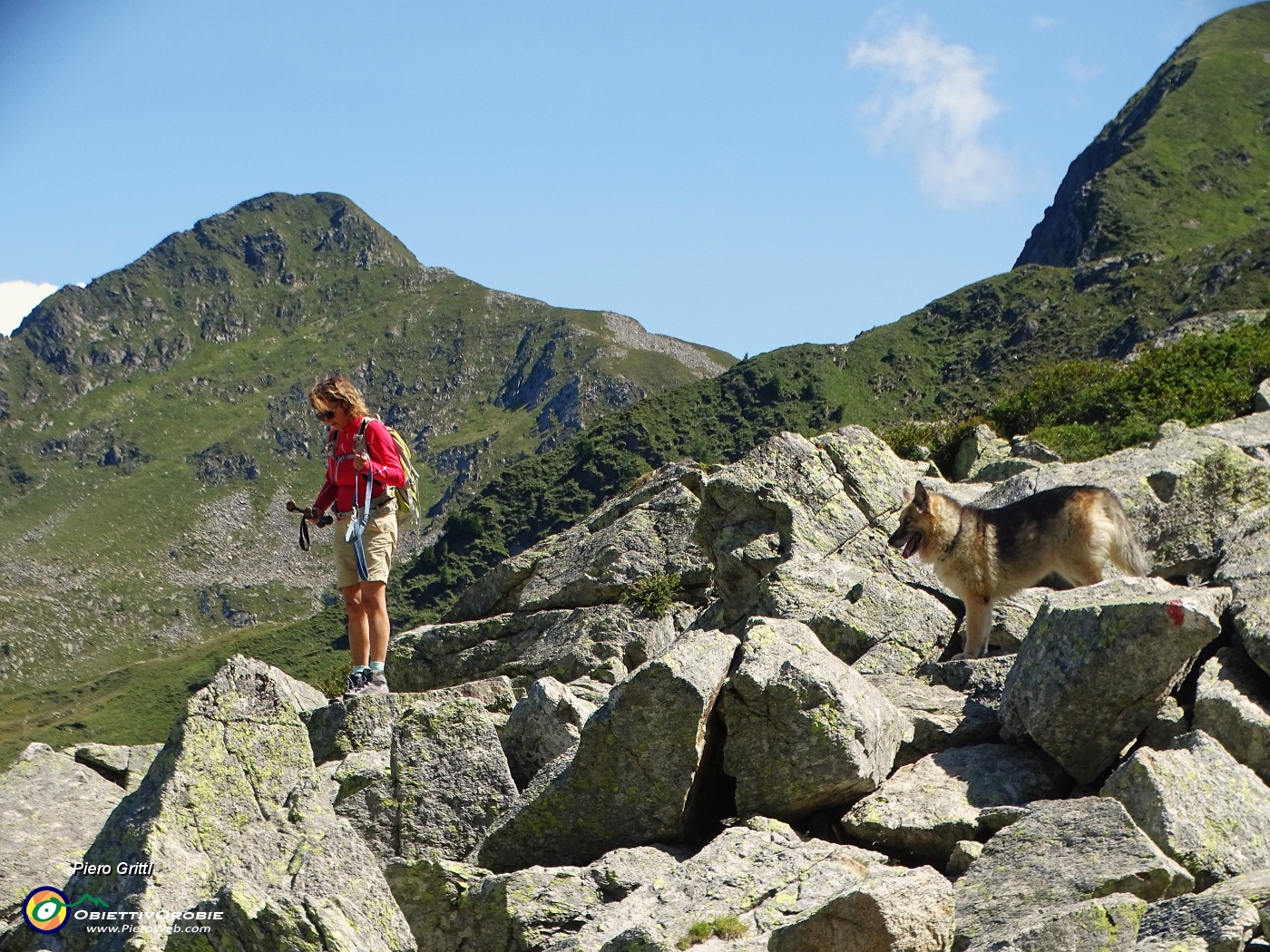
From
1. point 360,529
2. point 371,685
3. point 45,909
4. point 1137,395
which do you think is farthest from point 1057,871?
point 1137,395

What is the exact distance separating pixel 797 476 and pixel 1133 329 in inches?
5314

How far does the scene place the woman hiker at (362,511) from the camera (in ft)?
42.8

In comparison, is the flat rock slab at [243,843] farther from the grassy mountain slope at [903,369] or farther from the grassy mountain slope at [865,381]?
the grassy mountain slope at [903,369]

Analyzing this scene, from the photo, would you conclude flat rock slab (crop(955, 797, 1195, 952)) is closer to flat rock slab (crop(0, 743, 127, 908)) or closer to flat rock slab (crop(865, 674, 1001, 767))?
flat rock slab (crop(865, 674, 1001, 767))

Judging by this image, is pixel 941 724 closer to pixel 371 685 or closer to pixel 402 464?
pixel 371 685

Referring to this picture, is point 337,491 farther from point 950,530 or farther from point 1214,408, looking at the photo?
point 1214,408

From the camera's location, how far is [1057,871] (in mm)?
7836

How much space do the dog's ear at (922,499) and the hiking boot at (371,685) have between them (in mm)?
6431

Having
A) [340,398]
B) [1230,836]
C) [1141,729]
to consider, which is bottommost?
[1230,836]

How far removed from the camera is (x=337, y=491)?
44.2ft

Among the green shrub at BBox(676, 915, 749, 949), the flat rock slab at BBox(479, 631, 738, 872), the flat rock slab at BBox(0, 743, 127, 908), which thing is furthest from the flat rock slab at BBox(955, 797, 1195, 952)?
the flat rock slab at BBox(0, 743, 127, 908)

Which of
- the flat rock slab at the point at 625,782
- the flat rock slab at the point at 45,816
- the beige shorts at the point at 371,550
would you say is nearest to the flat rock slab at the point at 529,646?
the beige shorts at the point at 371,550

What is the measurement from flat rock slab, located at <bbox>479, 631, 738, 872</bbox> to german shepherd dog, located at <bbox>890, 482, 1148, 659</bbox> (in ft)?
15.2

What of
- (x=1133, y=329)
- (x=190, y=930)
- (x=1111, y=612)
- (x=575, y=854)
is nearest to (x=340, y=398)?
(x=575, y=854)
